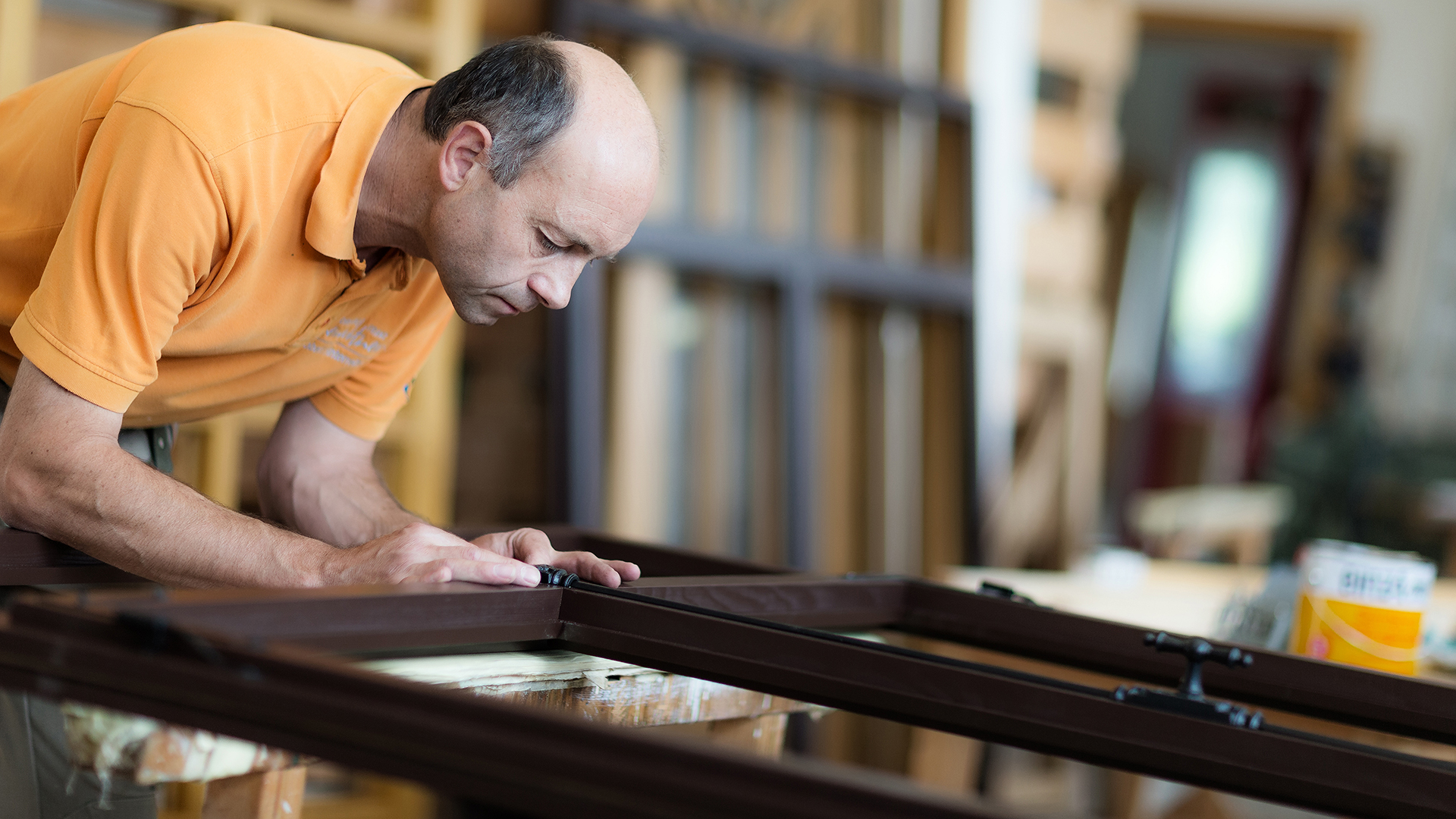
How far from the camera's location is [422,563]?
3.38 ft

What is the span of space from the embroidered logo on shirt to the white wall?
5.02 m

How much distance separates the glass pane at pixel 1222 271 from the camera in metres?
5.63

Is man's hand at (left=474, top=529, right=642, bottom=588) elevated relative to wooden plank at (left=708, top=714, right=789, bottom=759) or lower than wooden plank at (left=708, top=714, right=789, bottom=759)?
elevated

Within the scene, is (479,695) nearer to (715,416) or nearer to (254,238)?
(254,238)

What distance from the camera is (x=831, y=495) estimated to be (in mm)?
2791

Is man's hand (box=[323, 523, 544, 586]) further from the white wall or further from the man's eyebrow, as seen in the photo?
the white wall

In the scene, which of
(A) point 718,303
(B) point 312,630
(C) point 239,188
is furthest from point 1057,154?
(B) point 312,630

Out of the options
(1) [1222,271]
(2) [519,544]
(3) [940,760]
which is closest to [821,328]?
(3) [940,760]

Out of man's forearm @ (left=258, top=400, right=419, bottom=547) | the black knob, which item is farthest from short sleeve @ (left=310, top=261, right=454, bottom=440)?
the black knob

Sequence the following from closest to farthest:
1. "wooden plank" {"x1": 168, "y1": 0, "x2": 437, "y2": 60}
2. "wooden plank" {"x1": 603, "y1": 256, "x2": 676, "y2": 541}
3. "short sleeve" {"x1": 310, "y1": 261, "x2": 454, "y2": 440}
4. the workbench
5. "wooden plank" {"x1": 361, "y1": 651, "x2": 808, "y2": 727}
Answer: the workbench < "wooden plank" {"x1": 361, "y1": 651, "x2": 808, "y2": 727} < "short sleeve" {"x1": 310, "y1": 261, "x2": 454, "y2": 440} < "wooden plank" {"x1": 168, "y1": 0, "x2": 437, "y2": 60} < "wooden plank" {"x1": 603, "y1": 256, "x2": 676, "y2": 541}

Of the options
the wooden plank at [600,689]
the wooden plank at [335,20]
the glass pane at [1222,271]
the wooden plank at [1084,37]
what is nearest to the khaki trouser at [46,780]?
the wooden plank at [600,689]

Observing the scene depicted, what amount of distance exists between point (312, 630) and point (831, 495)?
207 cm

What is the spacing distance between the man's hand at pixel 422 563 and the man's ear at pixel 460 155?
0.33 m

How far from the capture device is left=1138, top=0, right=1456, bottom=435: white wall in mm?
5402
